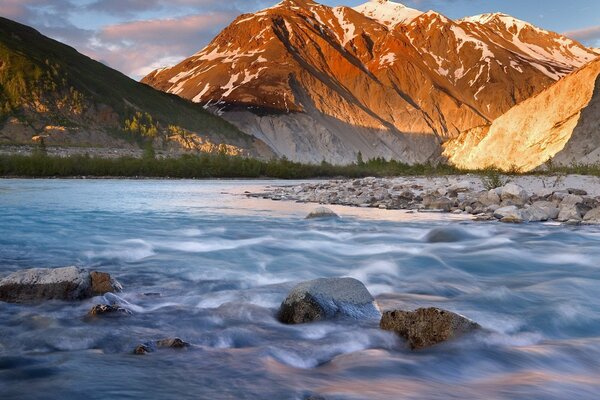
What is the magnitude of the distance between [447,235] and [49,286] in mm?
9602

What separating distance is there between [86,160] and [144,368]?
73825 mm

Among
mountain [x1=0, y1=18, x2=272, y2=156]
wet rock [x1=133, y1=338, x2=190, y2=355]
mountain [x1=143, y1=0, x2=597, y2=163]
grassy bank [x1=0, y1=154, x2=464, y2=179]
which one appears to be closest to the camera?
wet rock [x1=133, y1=338, x2=190, y2=355]

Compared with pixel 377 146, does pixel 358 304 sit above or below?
below

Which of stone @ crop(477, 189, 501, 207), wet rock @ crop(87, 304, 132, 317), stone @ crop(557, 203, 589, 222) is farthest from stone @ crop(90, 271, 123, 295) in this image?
stone @ crop(477, 189, 501, 207)

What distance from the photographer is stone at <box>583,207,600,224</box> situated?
621 inches

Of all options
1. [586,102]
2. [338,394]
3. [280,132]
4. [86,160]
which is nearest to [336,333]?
[338,394]

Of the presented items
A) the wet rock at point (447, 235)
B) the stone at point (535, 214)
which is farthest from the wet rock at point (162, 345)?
the stone at point (535, 214)

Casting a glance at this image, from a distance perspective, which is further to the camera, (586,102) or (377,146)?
(377,146)

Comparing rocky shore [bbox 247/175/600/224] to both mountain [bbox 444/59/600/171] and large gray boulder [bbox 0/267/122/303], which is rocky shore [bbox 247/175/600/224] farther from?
mountain [bbox 444/59/600/171]

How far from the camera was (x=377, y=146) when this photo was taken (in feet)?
515

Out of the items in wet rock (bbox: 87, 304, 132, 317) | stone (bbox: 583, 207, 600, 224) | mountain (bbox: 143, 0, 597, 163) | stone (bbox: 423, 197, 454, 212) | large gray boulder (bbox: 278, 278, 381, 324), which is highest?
mountain (bbox: 143, 0, 597, 163)

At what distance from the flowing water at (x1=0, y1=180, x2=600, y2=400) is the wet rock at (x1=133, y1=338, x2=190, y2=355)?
0.32ft

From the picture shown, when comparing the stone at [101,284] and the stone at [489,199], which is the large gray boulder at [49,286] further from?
the stone at [489,199]

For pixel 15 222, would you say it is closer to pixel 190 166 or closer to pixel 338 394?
pixel 338 394
